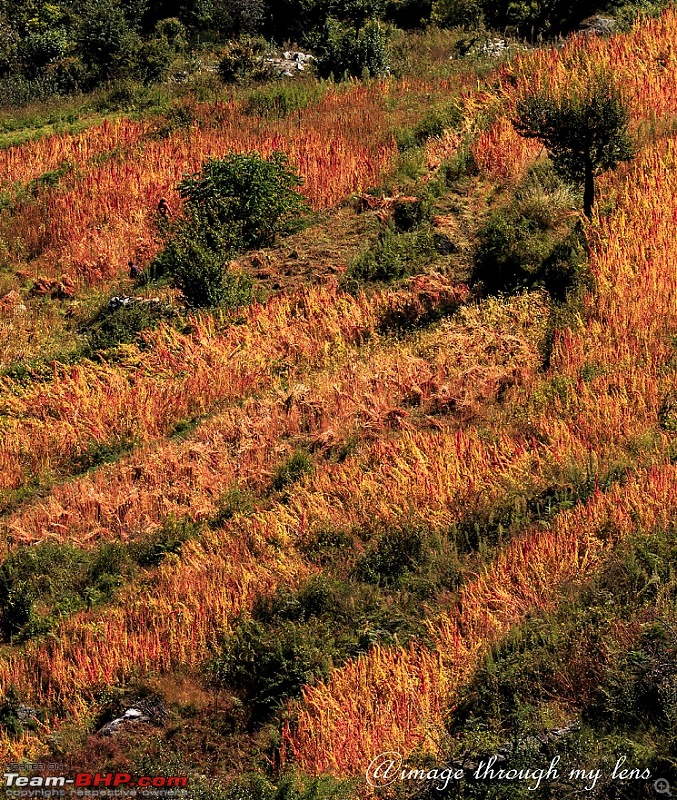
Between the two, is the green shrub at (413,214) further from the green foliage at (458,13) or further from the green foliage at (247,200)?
the green foliage at (458,13)

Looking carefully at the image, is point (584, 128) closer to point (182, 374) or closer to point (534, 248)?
point (534, 248)

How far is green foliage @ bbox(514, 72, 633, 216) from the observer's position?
50.3 ft

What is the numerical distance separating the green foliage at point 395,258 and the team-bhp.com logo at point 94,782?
878cm

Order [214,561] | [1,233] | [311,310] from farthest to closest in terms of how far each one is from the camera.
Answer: [1,233] < [311,310] < [214,561]

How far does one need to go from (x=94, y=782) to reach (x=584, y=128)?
1001cm

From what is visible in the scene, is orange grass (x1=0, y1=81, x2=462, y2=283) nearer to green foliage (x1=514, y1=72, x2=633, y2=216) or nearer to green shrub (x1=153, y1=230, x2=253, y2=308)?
green shrub (x1=153, y1=230, x2=253, y2=308)

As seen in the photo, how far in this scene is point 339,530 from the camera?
11.6 meters

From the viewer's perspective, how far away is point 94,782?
9.36 metres

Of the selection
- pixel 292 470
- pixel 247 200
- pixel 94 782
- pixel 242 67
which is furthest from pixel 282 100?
pixel 94 782

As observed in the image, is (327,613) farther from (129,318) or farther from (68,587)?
(129,318)

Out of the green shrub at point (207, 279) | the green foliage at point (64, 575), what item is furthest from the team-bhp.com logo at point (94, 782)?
the green shrub at point (207, 279)

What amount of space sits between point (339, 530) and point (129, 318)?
6.45 m

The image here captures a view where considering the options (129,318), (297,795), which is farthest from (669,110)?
(297,795)

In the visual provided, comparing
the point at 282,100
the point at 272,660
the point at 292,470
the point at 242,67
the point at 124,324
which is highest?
the point at 242,67
